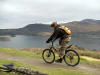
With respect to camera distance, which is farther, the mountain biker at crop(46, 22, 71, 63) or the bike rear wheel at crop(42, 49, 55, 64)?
the bike rear wheel at crop(42, 49, 55, 64)

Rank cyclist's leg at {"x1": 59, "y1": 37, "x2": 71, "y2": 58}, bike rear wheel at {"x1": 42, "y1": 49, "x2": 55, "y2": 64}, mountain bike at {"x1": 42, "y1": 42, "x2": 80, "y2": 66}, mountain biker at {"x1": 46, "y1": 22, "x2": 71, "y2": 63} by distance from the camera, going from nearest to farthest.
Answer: mountain biker at {"x1": 46, "y1": 22, "x2": 71, "y2": 63}
mountain bike at {"x1": 42, "y1": 42, "x2": 80, "y2": 66}
cyclist's leg at {"x1": 59, "y1": 37, "x2": 71, "y2": 58}
bike rear wheel at {"x1": 42, "y1": 49, "x2": 55, "y2": 64}

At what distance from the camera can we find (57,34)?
11.2 metres

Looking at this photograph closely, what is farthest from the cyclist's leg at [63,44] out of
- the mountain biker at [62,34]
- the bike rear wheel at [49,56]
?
the bike rear wheel at [49,56]

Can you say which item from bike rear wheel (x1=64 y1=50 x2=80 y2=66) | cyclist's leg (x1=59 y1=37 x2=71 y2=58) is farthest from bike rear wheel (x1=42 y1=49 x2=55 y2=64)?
bike rear wheel (x1=64 y1=50 x2=80 y2=66)

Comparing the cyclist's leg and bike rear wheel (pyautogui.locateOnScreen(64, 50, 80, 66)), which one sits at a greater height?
the cyclist's leg

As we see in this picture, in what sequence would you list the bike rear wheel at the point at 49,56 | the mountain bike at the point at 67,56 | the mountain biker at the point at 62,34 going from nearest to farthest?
the mountain biker at the point at 62,34, the mountain bike at the point at 67,56, the bike rear wheel at the point at 49,56

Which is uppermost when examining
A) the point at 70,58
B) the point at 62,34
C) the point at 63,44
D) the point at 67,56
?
the point at 62,34

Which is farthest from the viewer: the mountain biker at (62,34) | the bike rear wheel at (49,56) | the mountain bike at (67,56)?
the bike rear wheel at (49,56)

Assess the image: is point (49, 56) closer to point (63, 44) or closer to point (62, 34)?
point (63, 44)

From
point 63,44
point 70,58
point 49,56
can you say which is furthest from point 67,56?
point 49,56

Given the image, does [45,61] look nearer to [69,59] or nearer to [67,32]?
[69,59]

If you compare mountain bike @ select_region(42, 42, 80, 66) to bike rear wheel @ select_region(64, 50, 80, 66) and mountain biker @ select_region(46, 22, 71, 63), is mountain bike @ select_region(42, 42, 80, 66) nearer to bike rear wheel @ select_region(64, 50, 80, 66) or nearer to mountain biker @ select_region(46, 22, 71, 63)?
bike rear wheel @ select_region(64, 50, 80, 66)

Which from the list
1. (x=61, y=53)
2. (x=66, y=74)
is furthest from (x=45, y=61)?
(x=66, y=74)

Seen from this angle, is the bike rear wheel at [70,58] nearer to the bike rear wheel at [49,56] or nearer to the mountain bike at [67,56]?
the mountain bike at [67,56]
